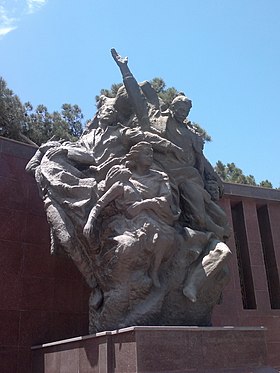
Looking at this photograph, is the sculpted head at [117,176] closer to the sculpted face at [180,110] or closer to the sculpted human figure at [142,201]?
the sculpted human figure at [142,201]

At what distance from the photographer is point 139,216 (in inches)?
257

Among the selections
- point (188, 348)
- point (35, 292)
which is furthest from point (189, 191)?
point (35, 292)

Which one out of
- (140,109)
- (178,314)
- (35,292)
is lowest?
(178,314)

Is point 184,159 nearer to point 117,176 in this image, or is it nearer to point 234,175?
point 117,176

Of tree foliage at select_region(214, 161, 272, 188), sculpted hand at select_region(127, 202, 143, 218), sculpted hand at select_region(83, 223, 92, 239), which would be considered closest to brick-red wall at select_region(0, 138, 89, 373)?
sculpted hand at select_region(83, 223, 92, 239)

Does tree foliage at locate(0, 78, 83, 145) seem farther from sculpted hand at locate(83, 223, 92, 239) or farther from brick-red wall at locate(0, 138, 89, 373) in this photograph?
sculpted hand at locate(83, 223, 92, 239)

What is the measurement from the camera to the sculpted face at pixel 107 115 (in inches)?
317

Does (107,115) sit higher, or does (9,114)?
(9,114)

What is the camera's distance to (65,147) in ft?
25.2

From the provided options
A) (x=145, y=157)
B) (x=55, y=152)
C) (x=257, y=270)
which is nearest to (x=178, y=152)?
(x=145, y=157)

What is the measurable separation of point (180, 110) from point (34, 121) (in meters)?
14.5

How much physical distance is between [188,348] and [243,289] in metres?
6.62

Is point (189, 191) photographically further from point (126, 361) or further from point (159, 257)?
point (126, 361)

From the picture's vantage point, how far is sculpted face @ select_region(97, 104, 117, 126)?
317 inches
